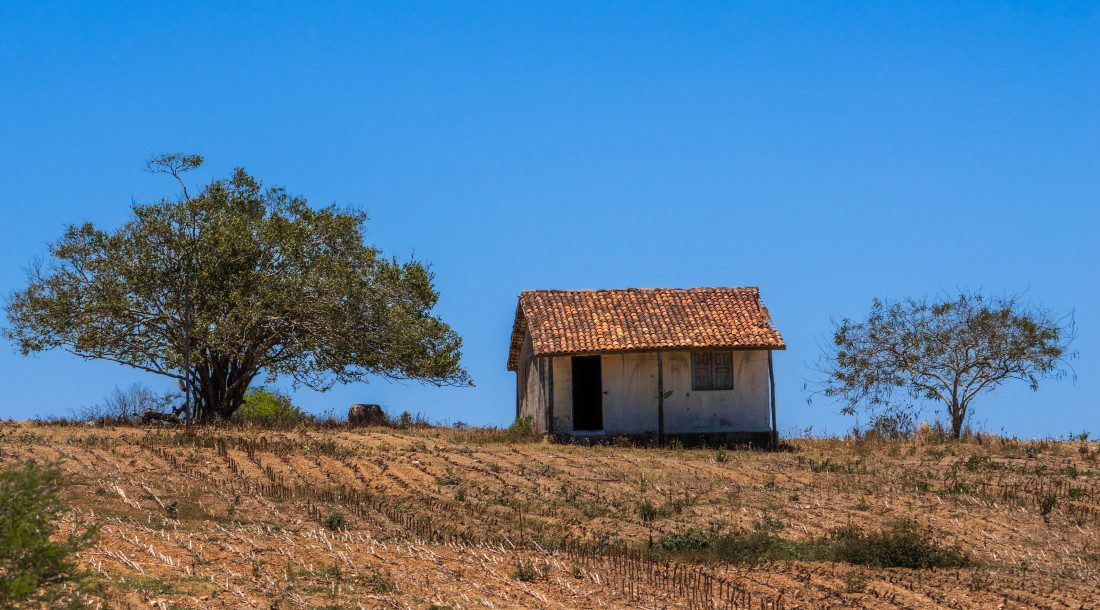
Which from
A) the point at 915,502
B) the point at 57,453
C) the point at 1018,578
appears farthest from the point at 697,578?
the point at 57,453

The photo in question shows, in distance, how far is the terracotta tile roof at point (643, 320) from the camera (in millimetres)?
30219

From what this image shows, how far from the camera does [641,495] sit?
2106 cm

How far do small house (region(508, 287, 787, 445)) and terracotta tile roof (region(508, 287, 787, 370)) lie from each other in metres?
0.03

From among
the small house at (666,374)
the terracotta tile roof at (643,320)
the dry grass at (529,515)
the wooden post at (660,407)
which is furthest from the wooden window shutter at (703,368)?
the dry grass at (529,515)

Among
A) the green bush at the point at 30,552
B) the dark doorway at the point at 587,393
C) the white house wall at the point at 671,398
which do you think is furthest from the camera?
the dark doorway at the point at 587,393

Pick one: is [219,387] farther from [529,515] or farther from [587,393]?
[529,515]

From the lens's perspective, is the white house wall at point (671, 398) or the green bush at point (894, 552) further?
the white house wall at point (671, 398)

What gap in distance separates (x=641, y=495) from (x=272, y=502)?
6.05 meters

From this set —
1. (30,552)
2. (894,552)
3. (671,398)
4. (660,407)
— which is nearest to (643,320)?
(671,398)

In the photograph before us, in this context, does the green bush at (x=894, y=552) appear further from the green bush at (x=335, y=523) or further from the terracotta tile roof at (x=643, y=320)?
the terracotta tile roof at (x=643, y=320)

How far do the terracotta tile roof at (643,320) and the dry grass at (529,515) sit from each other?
2775mm

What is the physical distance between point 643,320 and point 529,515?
1308 centimetres

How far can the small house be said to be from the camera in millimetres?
30250

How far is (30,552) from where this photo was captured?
11273 mm
